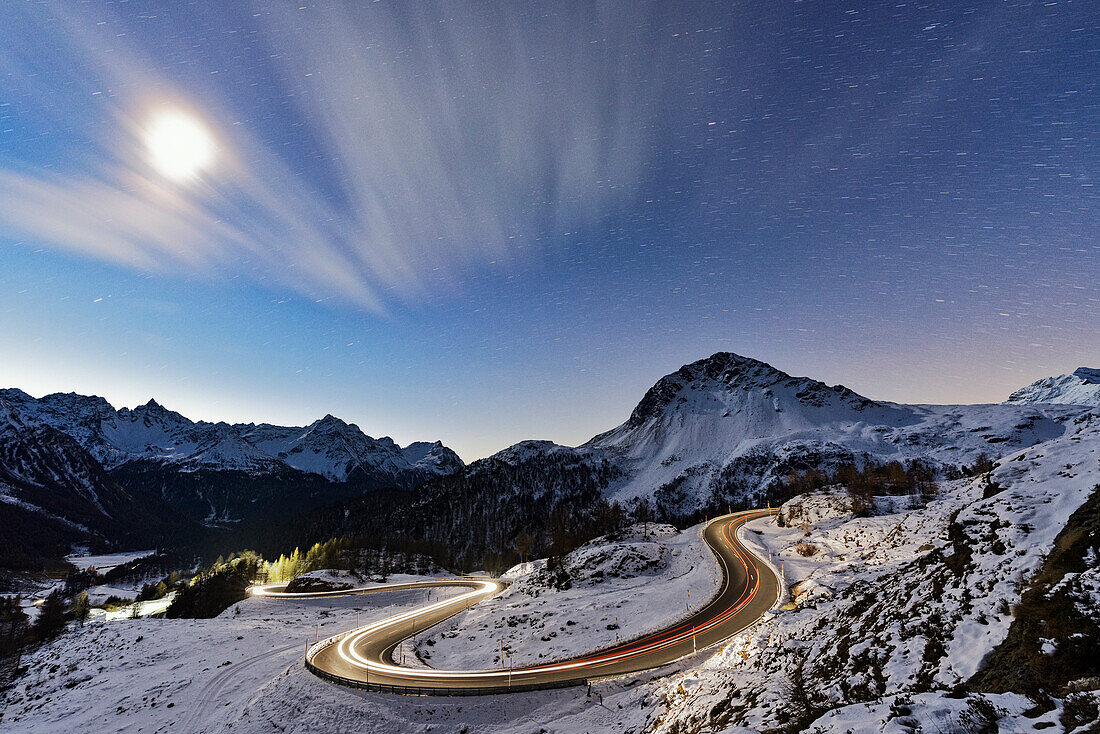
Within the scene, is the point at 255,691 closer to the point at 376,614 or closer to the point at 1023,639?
the point at 376,614

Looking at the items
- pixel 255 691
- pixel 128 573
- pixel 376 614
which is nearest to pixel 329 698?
pixel 255 691

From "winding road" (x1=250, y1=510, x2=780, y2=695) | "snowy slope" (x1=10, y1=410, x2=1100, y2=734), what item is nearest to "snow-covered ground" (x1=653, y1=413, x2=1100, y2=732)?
"snowy slope" (x1=10, y1=410, x2=1100, y2=734)

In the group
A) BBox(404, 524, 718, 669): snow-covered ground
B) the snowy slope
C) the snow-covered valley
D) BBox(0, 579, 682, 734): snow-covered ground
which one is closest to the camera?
the snow-covered valley

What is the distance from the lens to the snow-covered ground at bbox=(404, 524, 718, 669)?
38.4 m

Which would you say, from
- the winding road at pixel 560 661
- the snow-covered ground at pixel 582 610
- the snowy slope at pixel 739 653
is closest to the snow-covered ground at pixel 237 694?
the snowy slope at pixel 739 653

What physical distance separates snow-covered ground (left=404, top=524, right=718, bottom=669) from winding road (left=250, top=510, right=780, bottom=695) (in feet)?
6.30

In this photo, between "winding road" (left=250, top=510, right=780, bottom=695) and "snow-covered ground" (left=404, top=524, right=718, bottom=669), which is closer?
"winding road" (left=250, top=510, right=780, bottom=695)

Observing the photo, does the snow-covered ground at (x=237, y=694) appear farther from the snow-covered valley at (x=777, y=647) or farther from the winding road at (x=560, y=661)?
the winding road at (x=560, y=661)

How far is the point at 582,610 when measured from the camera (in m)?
44.8

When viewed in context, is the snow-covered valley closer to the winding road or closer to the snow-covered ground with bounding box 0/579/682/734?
the snow-covered ground with bounding box 0/579/682/734

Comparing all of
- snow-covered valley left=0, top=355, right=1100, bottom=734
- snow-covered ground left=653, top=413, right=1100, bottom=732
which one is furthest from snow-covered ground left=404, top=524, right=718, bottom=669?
snow-covered ground left=653, top=413, right=1100, bottom=732

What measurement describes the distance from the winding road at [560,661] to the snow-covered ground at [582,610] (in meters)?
1.92

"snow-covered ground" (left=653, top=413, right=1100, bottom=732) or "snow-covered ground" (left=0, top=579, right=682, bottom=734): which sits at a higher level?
"snow-covered ground" (left=653, top=413, right=1100, bottom=732)

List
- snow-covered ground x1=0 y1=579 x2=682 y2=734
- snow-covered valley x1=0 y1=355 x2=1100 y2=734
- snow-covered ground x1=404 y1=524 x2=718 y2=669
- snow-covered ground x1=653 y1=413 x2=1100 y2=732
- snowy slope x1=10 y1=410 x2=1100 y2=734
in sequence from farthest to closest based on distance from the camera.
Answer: snow-covered ground x1=404 y1=524 x2=718 y2=669
snow-covered ground x1=0 y1=579 x2=682 y2=734
snowy slope x1=10 y1=410 x2=1100 y2=734
snow-covered ground x1=653 y1=413 x2=1100 y2=732
snow-covered valley x1=0 y1=355 x2=1100 y2=734
